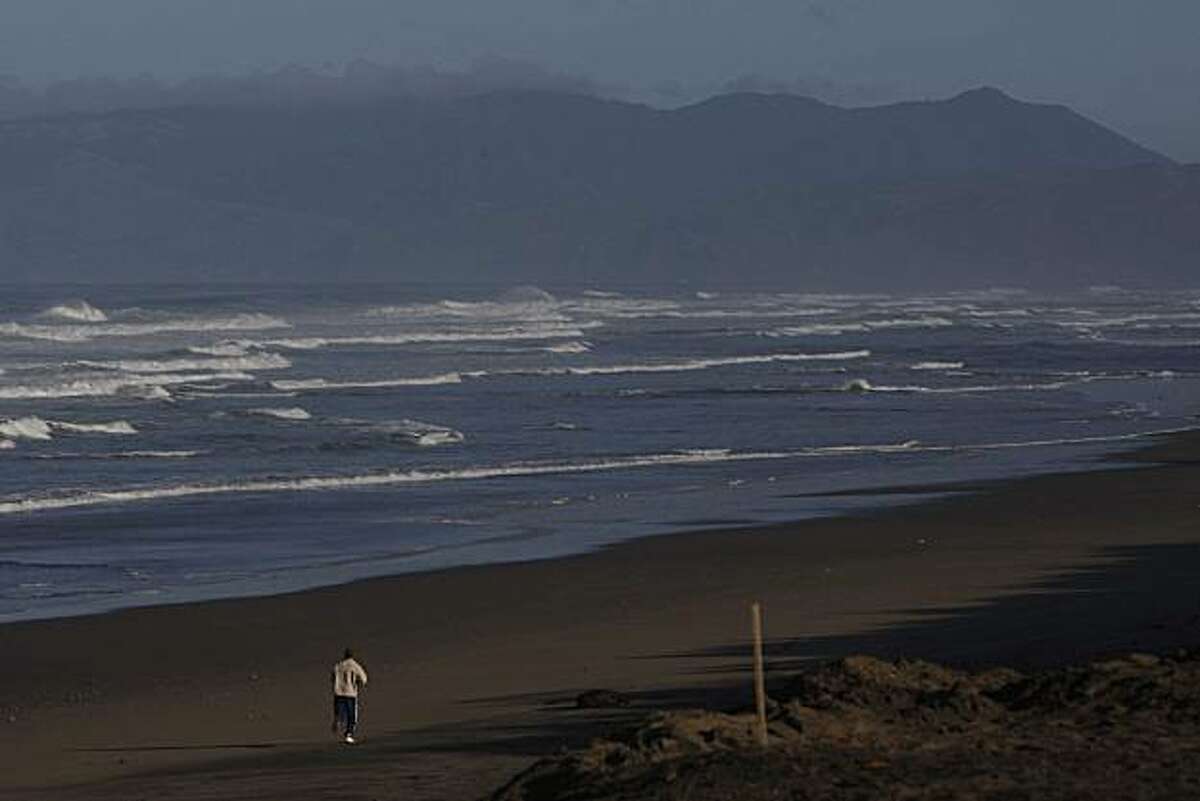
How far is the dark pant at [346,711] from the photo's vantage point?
15.4 m

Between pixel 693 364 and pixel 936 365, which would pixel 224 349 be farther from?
pixel 936 365

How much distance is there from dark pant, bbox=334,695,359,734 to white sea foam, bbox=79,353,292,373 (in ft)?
138

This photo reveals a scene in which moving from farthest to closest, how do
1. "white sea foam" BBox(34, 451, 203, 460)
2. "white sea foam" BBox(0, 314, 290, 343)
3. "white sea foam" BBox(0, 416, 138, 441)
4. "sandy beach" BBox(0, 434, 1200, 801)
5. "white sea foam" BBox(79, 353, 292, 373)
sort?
"white sea foam" BBox(0, 314, 290, 343), "white sea foam" BBox(79, 353, 292, 373), "white sea foam" BBox(0, 416, 138, 441), "white sea foam" BBox(34, 451, 203, 460), "sandy beach" BBox(0, 434, 1200, 801)

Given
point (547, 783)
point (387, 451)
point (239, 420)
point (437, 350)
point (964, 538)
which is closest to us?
point (547, 783)

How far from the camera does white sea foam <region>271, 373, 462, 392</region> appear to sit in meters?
50.8

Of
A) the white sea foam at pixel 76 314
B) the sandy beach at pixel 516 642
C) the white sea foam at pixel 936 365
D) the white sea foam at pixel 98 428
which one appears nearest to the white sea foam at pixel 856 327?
the white sea foam at pixel 936 365

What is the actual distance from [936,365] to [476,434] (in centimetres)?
2261

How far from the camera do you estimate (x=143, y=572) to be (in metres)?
23.5

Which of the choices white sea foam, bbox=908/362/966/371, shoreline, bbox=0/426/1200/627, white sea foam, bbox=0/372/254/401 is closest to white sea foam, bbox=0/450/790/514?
shoreline, bbox=0/426/1200/627

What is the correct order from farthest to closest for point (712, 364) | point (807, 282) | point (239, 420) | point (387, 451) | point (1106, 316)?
point (807, 282) < point (1106, 316) < point (712, 364) < point (239, 420) < point (387, 451)

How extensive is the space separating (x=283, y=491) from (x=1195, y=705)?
62.4ft

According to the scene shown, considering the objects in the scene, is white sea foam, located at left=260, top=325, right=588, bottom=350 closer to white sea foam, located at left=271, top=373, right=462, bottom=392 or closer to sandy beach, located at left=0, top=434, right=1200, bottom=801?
white sea foam, located at left=271, top=373, right=462, bottom=392

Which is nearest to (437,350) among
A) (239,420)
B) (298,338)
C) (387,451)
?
(298,338)

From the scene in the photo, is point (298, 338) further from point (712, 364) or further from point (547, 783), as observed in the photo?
point (547, 783)
